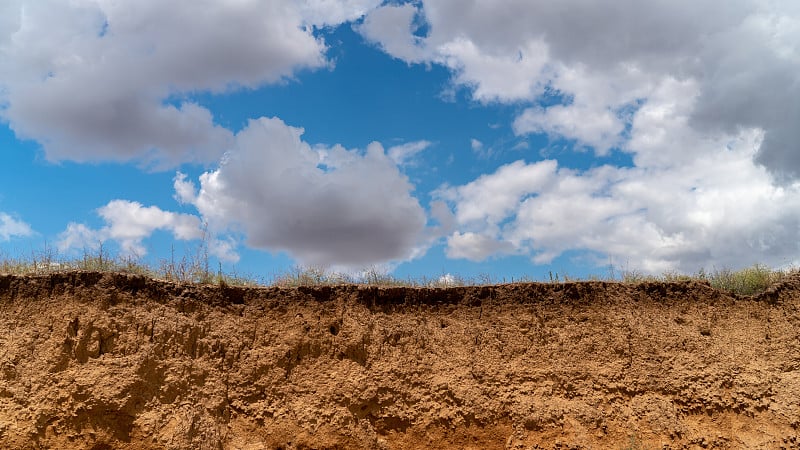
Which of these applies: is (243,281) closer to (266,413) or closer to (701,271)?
(266,413)

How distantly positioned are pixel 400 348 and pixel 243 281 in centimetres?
308

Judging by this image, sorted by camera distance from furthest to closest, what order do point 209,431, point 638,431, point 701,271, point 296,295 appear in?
point 701,271 → point 296,295 → point 638,431 → point 209,431

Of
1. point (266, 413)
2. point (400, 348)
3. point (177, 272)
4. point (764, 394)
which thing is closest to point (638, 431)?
point (764, 394)

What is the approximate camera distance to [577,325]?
11125 millimetres

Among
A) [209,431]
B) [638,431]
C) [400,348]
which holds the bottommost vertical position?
[638,431]

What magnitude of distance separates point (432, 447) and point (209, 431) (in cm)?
342

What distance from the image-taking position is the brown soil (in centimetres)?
950

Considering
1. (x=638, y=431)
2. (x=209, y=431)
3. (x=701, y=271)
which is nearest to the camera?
(x=209, y=431)

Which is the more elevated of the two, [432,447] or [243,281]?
[243,281]

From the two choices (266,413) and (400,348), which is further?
(400,348)

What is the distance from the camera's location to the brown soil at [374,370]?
9.50 metres

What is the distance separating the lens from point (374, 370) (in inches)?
Answer: 403

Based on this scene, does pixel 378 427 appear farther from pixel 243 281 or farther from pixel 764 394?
pixel 764 394

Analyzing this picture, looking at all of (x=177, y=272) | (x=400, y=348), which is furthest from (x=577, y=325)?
(x=177, y=272)
